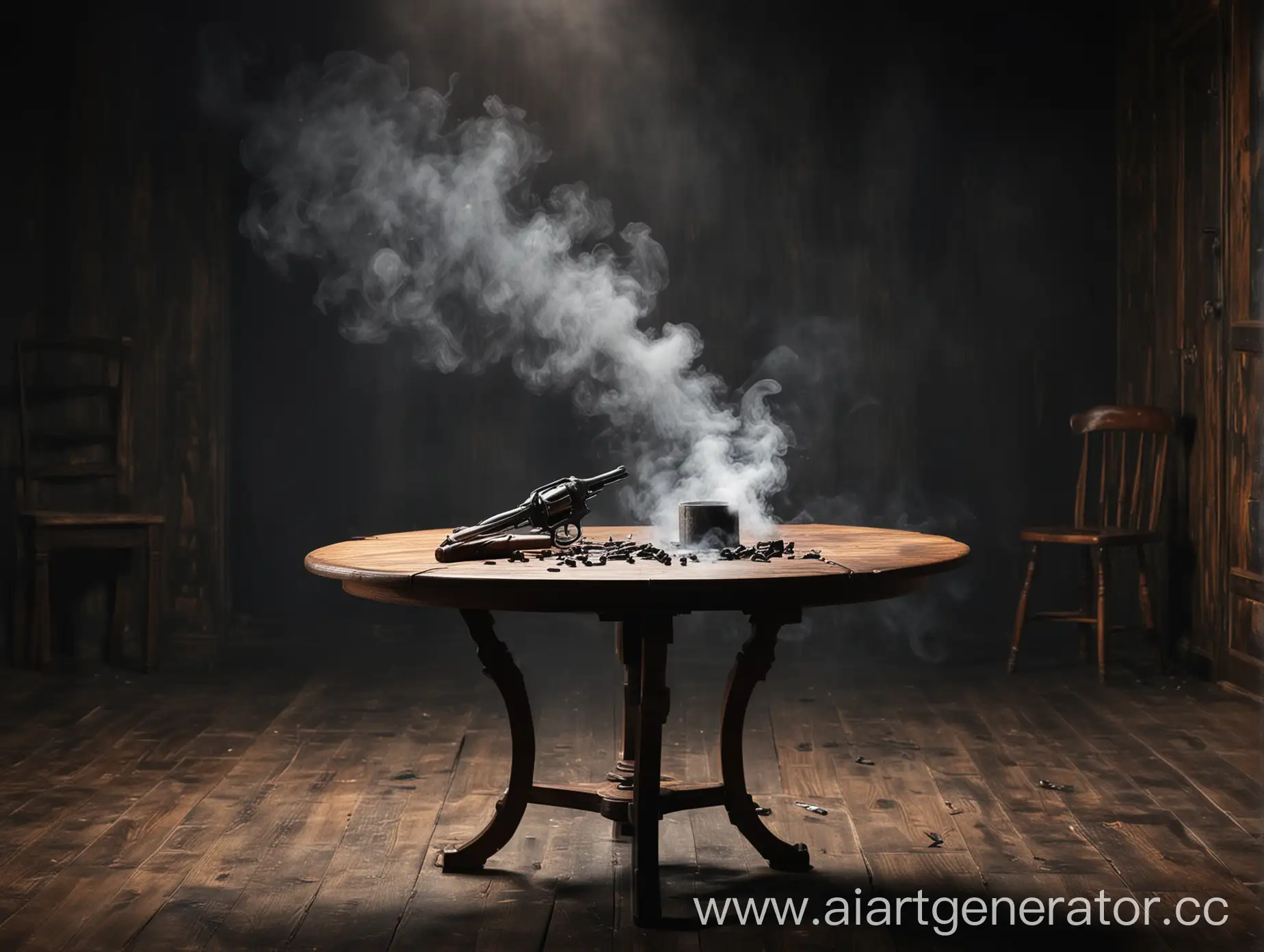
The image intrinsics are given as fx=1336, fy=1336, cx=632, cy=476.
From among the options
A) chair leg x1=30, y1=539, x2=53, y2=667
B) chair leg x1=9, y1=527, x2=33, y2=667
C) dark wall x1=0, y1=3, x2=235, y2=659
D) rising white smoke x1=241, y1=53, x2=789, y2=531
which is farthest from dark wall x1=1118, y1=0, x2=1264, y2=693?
chair leg x1=9, y1=527, x2=33, y2=667

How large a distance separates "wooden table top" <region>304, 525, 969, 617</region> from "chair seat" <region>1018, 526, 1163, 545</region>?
2.28m

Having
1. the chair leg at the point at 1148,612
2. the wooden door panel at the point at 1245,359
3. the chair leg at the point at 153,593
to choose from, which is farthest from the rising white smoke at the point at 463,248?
the wooden door panel at the point at 1245,359

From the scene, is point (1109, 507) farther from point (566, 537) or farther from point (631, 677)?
point (566, 537)

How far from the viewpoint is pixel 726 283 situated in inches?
207

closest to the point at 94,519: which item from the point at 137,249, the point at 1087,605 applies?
the point at 137,249

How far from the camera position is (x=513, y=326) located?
17.3 feet

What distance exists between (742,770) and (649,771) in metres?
0.32

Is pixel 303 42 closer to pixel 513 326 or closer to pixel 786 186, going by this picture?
pixel 513 326

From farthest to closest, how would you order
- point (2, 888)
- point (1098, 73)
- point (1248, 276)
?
point (1098, 73), point (1248, 276), point (2, 888)

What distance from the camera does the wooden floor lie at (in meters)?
2.39

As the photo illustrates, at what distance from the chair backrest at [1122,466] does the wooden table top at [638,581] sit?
2625mm

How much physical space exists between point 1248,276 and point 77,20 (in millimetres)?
4231

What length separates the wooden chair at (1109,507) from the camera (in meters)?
4.59

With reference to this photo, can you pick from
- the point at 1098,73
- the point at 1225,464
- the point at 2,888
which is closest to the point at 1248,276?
the point at 1225,464
